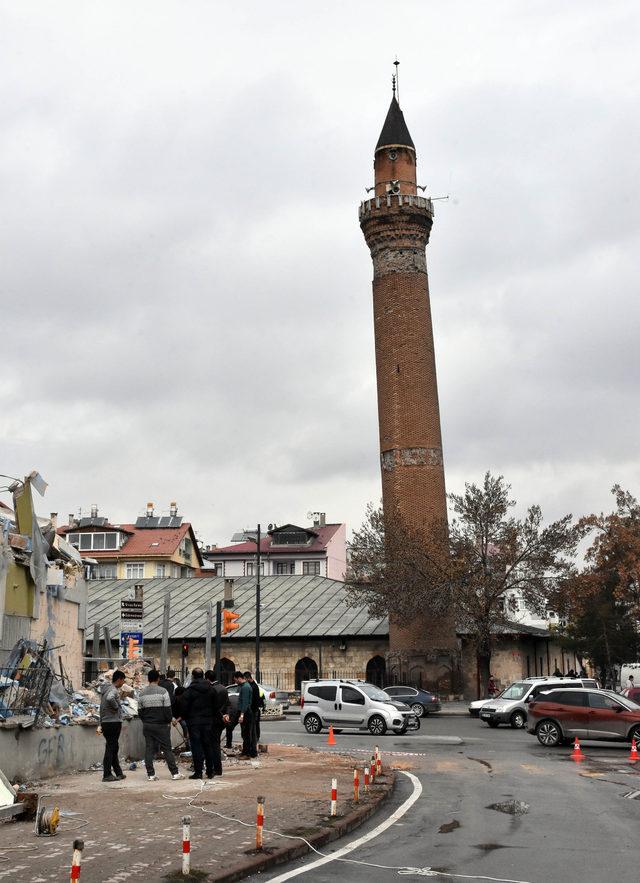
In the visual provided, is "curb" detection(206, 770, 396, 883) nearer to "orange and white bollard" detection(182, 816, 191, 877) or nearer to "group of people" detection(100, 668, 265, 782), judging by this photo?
"orange and white bollard" detection(182, 816, 191, 877)

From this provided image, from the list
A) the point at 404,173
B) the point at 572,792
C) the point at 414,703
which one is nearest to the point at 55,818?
the point at 572,792

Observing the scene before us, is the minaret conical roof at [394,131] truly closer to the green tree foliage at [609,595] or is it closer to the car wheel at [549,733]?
the green tree foliage at [609,595]

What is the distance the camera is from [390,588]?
48625 mm

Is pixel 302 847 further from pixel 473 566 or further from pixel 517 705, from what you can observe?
pixel 473 566

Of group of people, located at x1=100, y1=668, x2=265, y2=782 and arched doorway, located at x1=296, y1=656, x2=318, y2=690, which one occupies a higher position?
arched doorway, located at x1=296, y1=656, x2=318, y2=690

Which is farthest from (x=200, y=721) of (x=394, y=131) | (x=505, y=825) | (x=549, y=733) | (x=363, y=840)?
(x=394, y=131)

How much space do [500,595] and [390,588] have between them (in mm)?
5250

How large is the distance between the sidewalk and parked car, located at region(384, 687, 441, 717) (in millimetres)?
22983

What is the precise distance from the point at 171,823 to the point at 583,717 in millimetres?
15904

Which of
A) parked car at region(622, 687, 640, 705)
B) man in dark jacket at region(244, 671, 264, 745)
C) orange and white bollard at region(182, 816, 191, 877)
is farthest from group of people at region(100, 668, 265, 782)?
parked car at region(622, 687, 640, 705)

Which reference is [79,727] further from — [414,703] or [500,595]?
[500,595]

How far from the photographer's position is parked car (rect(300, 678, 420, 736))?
1201 inches

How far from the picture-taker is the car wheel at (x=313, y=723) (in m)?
31.1

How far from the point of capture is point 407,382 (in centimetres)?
5284
